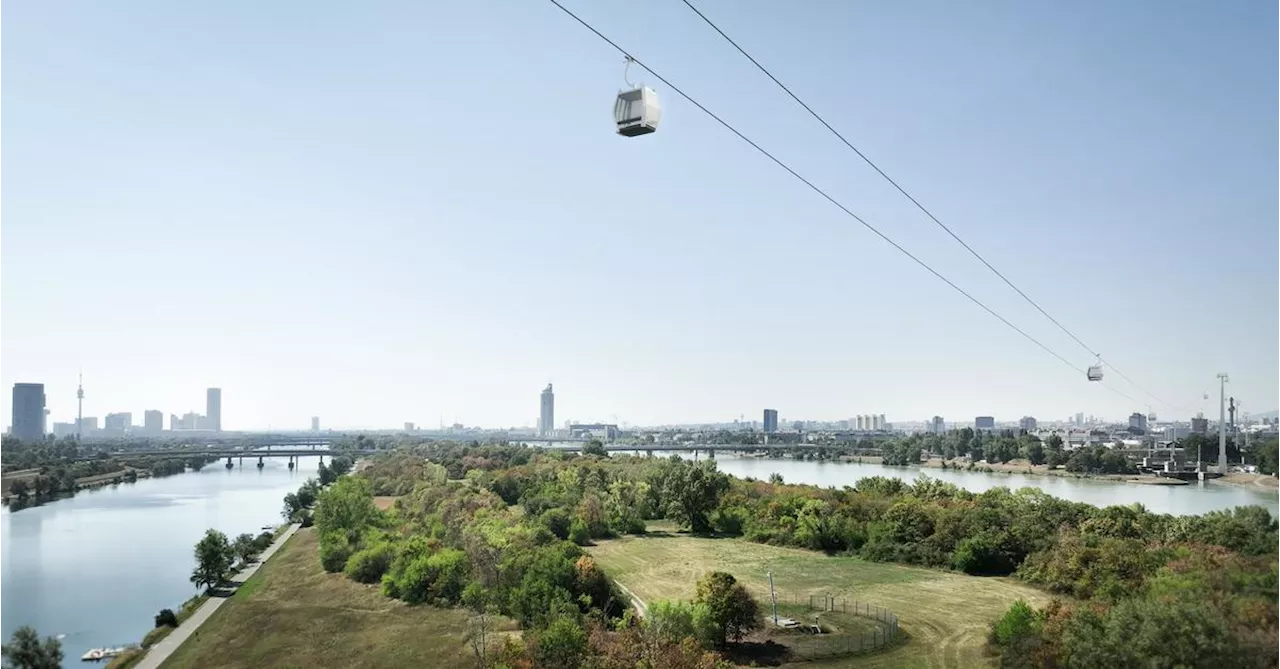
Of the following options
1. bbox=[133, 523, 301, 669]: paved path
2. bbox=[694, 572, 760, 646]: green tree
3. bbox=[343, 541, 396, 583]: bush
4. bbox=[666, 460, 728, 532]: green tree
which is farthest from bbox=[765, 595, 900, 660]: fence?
bbox=[133, 523, 301, 669]: paved path

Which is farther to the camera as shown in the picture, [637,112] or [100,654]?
[100,654]

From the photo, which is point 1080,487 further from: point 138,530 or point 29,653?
point 29,653

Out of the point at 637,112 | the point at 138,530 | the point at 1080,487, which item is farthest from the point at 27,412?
the point at 637,112

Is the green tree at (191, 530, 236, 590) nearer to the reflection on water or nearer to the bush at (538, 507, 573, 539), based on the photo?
the bush at (538, 507, 573, 539)

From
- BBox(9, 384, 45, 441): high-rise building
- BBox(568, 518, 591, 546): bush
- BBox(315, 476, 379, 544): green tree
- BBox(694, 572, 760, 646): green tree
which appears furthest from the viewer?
BBox(9, 384, 45, 441): high-rise building

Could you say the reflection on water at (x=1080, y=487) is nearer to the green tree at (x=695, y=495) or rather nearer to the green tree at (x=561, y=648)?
the green tree at (x=695, y=495)

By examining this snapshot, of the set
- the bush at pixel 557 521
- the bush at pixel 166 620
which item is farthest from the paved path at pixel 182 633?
the bush at pixel 557 521

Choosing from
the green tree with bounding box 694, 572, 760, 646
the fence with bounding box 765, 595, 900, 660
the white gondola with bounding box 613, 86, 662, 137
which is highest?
the white gondola with bounding box 613, 86, 662, 137
